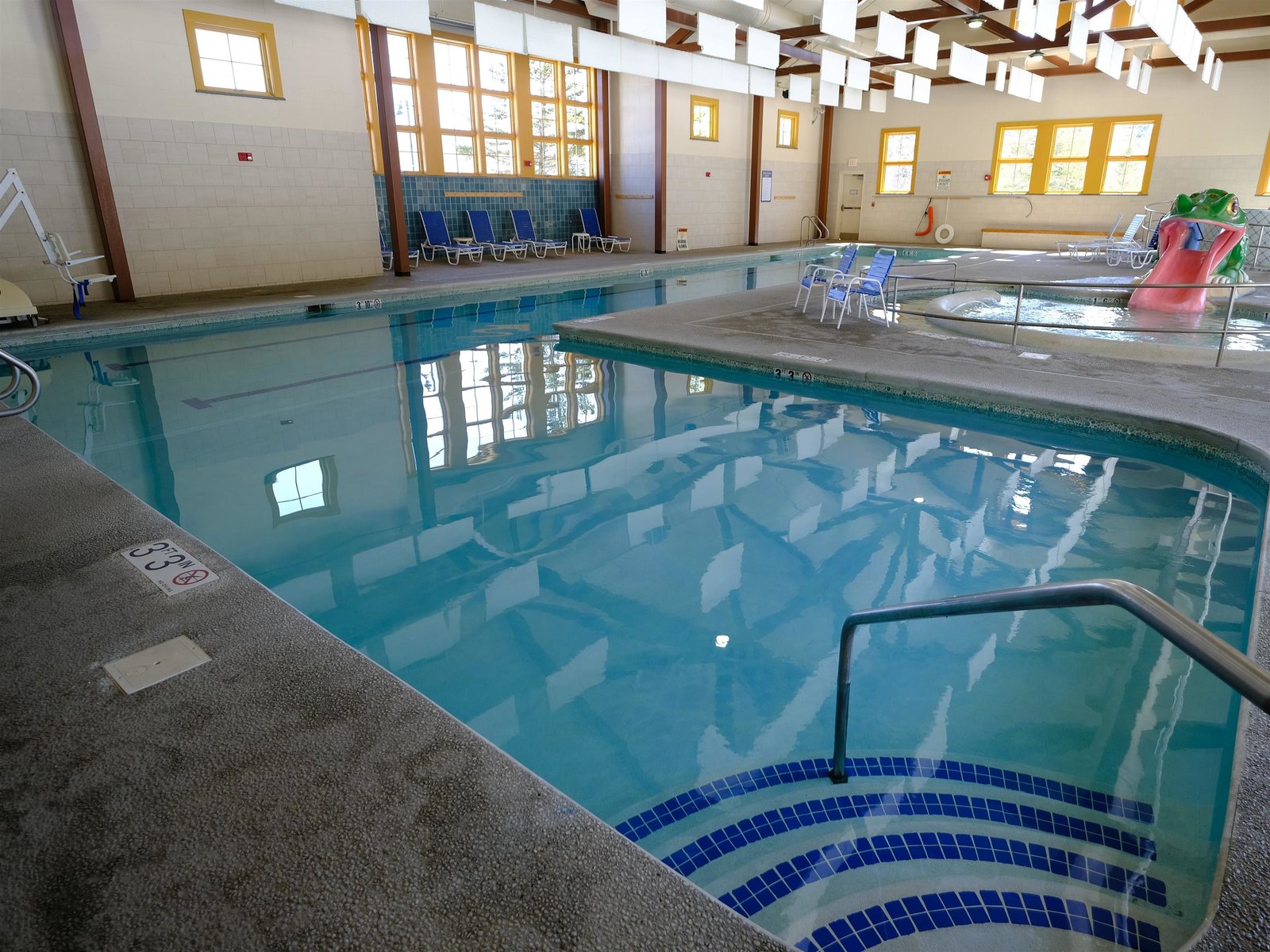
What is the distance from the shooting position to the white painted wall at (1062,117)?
13570 millimetres

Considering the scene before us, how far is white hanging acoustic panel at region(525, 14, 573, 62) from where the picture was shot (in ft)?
27.3

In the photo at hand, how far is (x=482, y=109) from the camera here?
12.4m

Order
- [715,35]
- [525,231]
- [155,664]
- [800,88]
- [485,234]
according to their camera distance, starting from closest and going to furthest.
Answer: [155,664] → [715,35] → [800,88] → [485,234] → [525,231]

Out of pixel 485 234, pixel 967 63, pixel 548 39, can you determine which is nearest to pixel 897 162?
pixel 967 63

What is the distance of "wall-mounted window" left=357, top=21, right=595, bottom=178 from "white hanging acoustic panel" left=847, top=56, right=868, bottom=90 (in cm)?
422

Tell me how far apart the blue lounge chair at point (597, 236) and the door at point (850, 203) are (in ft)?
21.2

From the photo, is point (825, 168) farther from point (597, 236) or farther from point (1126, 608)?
point (1126, 608)

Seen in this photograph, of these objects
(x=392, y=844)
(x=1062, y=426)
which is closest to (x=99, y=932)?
(x=392, y=844)

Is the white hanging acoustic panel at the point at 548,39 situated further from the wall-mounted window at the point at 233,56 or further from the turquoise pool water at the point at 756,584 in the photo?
the turquoise pool water at the point at 756,584

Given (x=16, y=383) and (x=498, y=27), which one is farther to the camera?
(x=498, y=27)

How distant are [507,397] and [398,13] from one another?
13.4 ft

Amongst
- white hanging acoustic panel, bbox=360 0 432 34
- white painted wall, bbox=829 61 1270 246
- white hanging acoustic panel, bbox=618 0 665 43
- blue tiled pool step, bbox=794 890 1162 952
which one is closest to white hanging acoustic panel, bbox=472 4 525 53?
white hanging acoustic panel, bbox=360 0 432 34

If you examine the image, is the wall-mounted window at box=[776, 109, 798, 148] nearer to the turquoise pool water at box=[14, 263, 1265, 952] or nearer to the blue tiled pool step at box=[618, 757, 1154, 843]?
the turquoise pool water at box=[14, 263, 1265, 952]

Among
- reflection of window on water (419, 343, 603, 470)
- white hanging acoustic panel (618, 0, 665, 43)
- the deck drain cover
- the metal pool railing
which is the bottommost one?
reflection of window on water (419, 343, 603, 470)
